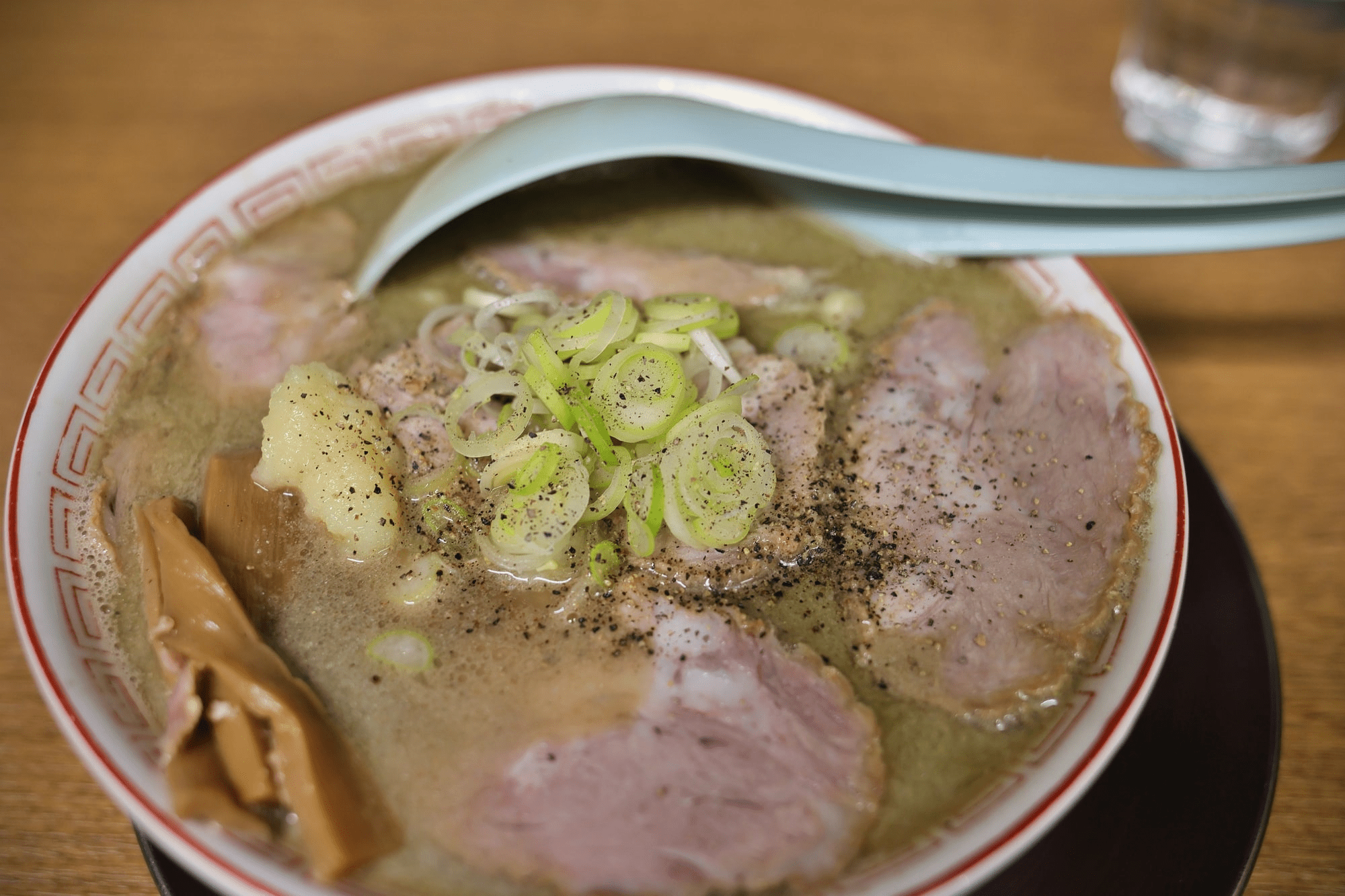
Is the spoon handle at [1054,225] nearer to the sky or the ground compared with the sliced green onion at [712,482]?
nearer to the sky

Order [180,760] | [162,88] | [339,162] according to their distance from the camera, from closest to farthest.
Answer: [180,760] < [339,162] < [162,88]

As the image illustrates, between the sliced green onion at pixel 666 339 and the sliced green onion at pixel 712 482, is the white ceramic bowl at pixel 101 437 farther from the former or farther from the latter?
the sliced green onion at pixel 666 339

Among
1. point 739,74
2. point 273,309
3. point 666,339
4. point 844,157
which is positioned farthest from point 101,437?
point 739,74

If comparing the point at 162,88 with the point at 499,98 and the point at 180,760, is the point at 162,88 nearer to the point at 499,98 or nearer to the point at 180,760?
the point at 499,98

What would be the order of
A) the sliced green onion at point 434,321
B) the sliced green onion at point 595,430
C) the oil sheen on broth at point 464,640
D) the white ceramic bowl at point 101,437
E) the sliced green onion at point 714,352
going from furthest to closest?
the sliced green onion at point 434,321
the sliced green onion at point 714,352
the sliced green onion at point 595,430
the oil sheen on broth at point 464,640
the white ceramic bowl at point 101,437

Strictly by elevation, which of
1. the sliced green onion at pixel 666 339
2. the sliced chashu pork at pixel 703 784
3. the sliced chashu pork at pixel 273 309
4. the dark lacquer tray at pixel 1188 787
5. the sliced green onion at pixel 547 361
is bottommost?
the dark lacquer tray at pixel 1188 787

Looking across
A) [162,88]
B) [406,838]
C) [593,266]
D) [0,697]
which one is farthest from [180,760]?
[162,88]

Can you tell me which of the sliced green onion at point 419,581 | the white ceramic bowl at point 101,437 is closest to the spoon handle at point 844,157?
the white ceramic bowl at point 101,437
